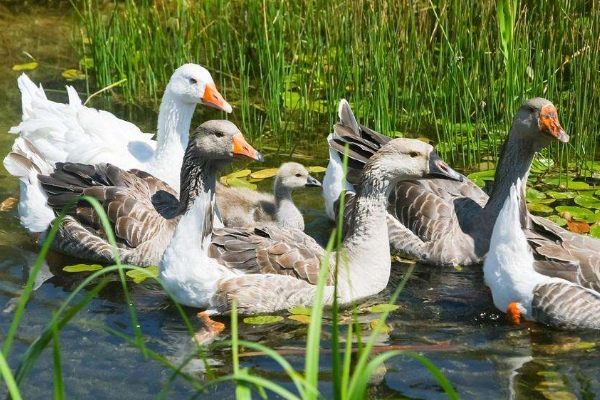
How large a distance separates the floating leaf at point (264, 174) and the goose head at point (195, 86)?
1.08 meters

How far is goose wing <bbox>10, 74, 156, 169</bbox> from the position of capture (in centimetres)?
917

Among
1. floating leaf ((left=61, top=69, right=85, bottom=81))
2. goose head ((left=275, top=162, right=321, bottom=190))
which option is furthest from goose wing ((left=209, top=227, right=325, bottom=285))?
floating leaf ((left=61, top=69, right=85, bottom=81))

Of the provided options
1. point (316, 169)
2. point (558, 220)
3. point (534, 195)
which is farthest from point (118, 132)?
point (558, 220)

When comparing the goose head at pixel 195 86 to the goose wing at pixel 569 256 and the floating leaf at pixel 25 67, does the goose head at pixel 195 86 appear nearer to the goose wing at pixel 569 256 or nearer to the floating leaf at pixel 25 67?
the goose wing at pixel 569 256

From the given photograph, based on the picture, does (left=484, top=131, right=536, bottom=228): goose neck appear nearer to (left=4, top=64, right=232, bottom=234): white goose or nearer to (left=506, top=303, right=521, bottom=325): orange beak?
(left=506, top=303, right=521, bottom=325): orange beak

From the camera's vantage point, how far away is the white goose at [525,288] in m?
7.01

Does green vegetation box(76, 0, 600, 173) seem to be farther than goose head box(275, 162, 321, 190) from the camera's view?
Yes

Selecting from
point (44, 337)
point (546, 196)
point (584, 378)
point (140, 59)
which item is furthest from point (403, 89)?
point (44, 337)

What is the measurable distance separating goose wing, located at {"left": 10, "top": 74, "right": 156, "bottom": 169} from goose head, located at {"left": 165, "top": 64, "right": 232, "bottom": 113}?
2.15ft

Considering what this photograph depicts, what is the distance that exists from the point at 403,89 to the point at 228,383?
15.4ft

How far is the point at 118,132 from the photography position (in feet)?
30.9

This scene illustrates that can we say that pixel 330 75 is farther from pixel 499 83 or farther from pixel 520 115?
pixel 520 115

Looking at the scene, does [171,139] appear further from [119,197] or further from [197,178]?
[197,178]

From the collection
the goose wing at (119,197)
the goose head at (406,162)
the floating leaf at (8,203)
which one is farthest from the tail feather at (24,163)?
the goose head at (406,162)
